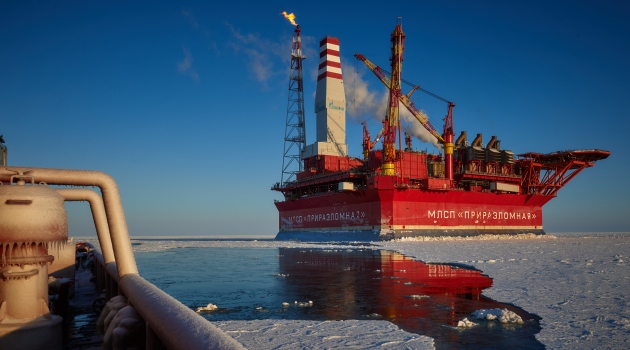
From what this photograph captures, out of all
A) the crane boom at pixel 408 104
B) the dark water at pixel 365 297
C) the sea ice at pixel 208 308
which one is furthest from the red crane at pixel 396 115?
the sea ice at pixel 208 308

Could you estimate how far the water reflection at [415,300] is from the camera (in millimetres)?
7344

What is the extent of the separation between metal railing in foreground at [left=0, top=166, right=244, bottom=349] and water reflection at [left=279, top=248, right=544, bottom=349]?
162 inches

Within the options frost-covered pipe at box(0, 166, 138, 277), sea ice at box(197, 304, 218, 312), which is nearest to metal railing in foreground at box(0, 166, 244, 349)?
frost-covered pipe at box(0, 166, 138, 277)

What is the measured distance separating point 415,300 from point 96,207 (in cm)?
740

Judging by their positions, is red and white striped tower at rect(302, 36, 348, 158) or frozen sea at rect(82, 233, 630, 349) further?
red and white striped tower at rect(302, 36, 348, 158)

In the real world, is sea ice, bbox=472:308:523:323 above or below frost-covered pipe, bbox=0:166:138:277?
below

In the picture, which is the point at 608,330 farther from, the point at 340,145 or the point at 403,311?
the point at 340,145

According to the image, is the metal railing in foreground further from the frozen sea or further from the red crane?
the red crane

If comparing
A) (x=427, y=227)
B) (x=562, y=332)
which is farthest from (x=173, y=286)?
(x=427, y=227)

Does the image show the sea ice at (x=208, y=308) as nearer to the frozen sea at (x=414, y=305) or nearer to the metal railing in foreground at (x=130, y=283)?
the frozen sea at (x=414, y=305)

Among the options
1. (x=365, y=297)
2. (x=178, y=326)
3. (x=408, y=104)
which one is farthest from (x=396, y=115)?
(x=178, y=326)

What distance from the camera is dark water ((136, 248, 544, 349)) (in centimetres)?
→ 765

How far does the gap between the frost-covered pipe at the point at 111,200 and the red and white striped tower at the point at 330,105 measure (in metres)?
53.4

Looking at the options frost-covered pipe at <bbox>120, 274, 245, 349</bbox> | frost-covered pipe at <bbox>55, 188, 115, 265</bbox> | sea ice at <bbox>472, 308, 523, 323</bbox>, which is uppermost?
frost-covered pipe at <bbox>55, 188, 115, 265</bbox>
